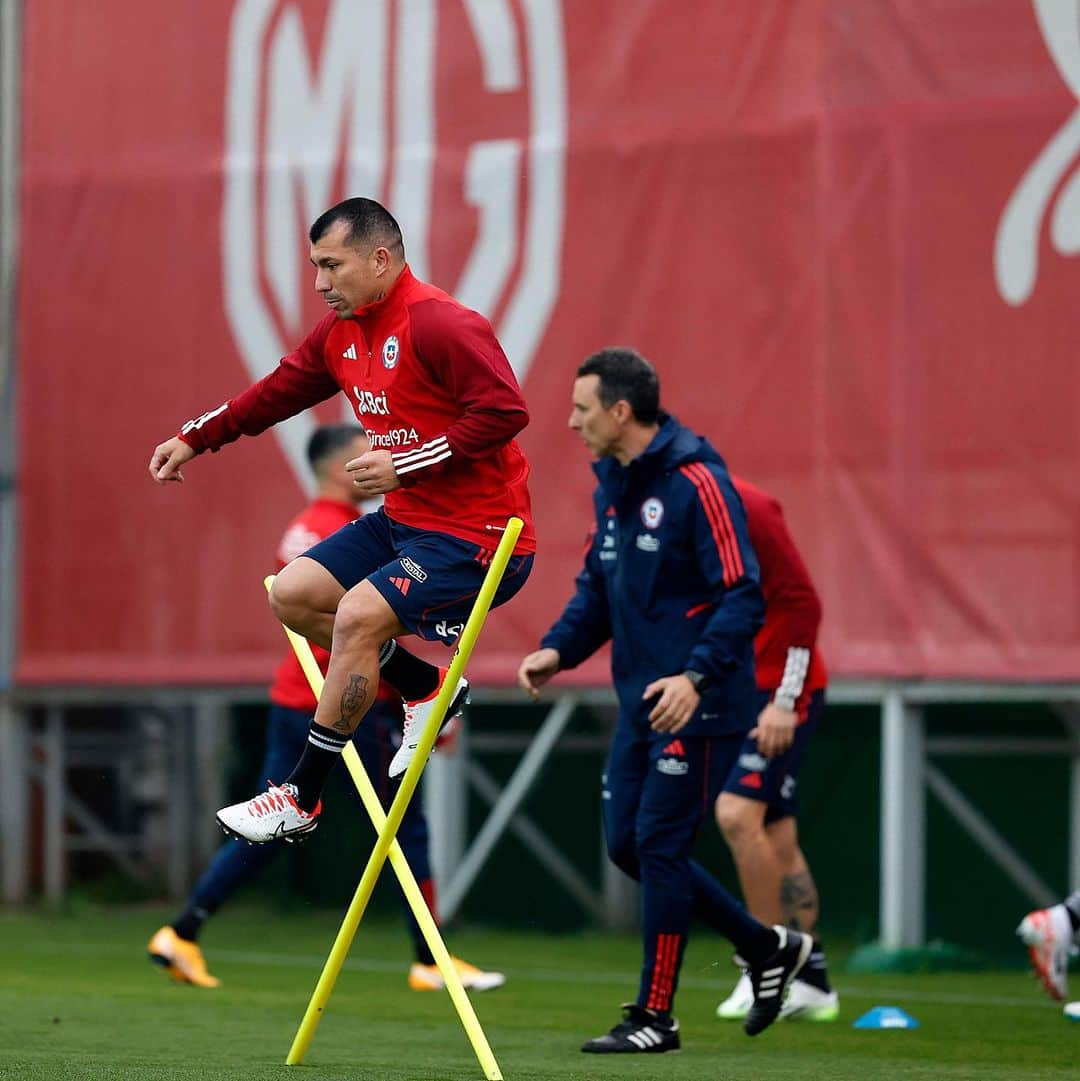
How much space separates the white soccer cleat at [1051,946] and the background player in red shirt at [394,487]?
1938mm

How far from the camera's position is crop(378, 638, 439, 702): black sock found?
21.1ft

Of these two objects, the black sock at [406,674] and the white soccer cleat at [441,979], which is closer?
the black sock at [406,674]

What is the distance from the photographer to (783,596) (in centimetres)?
796

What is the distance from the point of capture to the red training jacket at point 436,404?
233 inches

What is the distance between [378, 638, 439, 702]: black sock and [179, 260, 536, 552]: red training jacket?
16.9 inches

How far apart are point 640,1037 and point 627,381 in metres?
1.91

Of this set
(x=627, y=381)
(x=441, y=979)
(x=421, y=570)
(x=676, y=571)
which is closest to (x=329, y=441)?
(x=441, y=979)

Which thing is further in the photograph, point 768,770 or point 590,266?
point 590,266

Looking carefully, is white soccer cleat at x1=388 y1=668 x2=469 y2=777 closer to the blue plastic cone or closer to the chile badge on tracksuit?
the chile badge on tracksuit

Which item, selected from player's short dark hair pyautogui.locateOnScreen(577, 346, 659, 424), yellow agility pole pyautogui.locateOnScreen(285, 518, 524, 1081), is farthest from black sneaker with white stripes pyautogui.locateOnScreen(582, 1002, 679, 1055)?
player's short dark hair pyautogui.locateOnScreen(577, 346, 659, 424)

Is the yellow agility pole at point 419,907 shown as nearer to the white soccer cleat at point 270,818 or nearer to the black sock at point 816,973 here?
the white soccer cleat at point 270,818

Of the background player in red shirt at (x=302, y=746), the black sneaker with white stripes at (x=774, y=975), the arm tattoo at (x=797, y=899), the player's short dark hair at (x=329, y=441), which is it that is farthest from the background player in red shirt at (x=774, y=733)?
the player's short dark hair at (x=329, y=441)

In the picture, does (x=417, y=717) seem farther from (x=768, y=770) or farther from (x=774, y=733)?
(x=768, y=770)

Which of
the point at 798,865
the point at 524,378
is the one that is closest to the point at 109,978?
the point at 798,865
